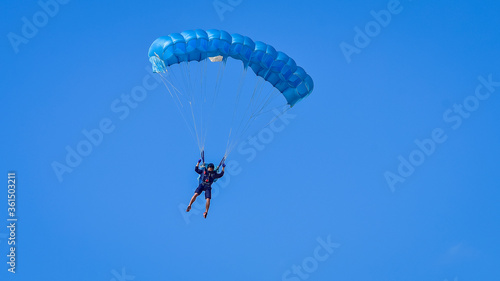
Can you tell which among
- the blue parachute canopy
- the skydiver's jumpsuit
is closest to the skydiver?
the skydiver's jumpsuit

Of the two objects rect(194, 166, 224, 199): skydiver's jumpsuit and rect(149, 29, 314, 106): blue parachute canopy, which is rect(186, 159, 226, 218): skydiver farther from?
rect(149, 29, 314, 106): blue parachute canopy

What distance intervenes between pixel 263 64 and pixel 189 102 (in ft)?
8.44

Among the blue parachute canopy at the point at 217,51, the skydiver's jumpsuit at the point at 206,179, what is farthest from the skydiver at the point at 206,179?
the blue parachute canopy at the point at 217,51

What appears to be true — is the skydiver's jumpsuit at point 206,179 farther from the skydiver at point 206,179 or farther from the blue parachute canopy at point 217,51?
the blue parachute canopy at point 217,51

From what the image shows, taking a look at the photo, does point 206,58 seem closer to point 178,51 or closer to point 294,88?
point 178,51

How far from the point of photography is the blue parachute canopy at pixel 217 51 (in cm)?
2272

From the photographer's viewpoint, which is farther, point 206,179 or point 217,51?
point 217,51

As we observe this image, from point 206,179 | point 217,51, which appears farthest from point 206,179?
point 217,51

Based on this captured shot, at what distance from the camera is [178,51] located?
22.8m

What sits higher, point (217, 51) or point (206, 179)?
point (217, 51)

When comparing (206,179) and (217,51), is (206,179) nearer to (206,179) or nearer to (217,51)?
(206,179)

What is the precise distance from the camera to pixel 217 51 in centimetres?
2284

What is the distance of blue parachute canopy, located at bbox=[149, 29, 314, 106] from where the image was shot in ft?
74.5

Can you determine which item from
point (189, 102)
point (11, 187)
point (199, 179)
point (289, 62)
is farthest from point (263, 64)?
point (11, 187)
